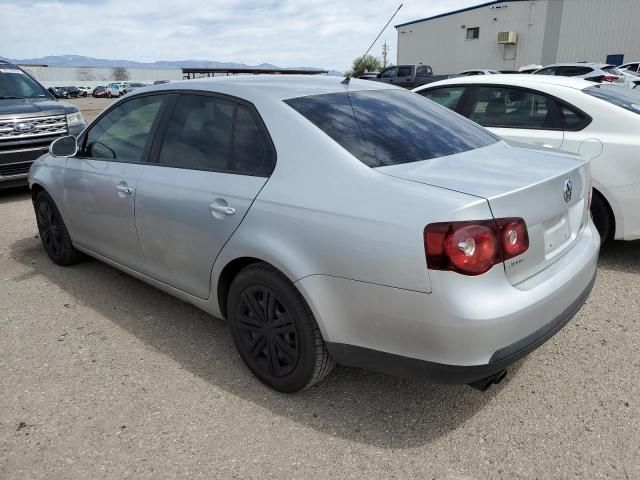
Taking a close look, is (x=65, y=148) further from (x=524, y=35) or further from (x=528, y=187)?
(x=524, y=35)

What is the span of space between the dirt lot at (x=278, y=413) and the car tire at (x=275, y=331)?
15 cm

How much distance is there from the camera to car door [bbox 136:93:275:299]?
276 cm

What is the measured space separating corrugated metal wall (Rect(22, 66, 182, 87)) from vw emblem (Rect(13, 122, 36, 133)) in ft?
247

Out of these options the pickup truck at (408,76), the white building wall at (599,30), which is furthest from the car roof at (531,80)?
the white building wall at (599,30)

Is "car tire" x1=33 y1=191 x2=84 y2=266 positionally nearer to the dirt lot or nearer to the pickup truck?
the dirt lot

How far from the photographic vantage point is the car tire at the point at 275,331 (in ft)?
8.16

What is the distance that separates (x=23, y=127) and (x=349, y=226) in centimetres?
674

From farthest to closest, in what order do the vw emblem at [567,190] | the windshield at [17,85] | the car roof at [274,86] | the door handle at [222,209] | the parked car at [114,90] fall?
the parked car at [114,90] → the windshield at [17,85] → the car roof at [274,86] → the door handle at [222,209] → the vw emblem at [567,190]

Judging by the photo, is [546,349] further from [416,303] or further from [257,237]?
[257,237]

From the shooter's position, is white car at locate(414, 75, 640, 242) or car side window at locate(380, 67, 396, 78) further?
car side window at locate(380, 67, 396, 78)

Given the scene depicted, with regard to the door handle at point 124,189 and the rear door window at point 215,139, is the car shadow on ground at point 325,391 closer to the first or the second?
the door handle at point 124,189

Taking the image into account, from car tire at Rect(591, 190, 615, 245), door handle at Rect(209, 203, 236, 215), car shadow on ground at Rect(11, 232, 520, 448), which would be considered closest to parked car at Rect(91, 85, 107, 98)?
car shadow on ground at Rect(11, 232, 520, 448)

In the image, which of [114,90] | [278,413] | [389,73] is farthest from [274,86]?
[114,90]

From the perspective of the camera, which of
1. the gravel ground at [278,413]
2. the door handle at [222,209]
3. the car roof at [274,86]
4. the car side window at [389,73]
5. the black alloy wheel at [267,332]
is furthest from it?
the car side window at [389,73]
